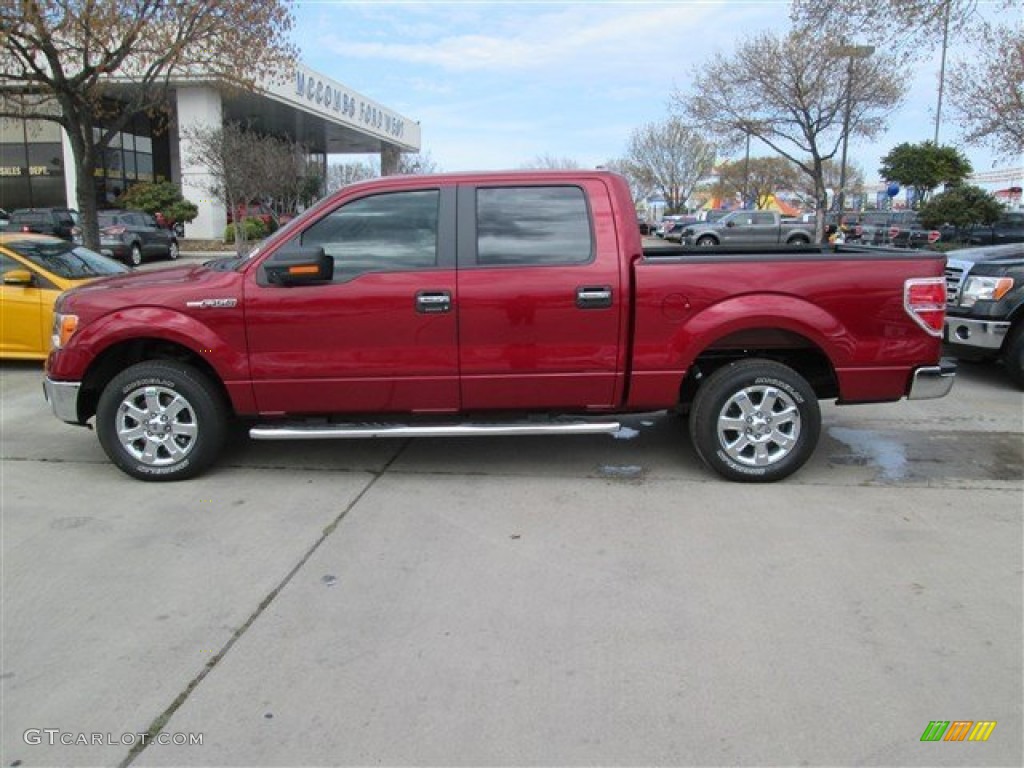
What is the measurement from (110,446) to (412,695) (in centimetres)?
324

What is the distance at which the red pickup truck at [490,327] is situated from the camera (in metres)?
5.00

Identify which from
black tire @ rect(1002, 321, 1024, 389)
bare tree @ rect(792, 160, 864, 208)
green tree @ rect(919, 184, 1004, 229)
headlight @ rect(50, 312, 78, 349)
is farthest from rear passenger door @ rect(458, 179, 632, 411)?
bare tree @ rect(792, 160, 864, 208)

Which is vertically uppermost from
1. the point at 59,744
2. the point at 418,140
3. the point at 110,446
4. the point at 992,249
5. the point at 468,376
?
the point at 418,140

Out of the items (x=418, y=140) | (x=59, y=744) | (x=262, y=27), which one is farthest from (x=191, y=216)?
(x=59, y=744)

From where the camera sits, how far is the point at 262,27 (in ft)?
41.7

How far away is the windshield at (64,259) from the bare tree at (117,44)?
3.26 meters

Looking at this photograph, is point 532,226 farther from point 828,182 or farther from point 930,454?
point 828,182

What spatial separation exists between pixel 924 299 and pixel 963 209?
A: 92.0 feet

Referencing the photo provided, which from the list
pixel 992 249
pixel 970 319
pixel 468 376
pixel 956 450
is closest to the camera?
pixel 468 376

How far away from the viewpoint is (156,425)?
5207mm

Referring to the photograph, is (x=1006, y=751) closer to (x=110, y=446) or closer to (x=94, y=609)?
(x=94, y=609)

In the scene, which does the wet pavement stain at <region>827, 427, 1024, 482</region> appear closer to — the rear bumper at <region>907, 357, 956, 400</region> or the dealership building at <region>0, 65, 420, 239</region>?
the rear bumper at <region>907, 357, 956, 400</region>

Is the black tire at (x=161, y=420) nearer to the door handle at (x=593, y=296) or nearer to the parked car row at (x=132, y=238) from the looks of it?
the door handle at (x=593, y=296)

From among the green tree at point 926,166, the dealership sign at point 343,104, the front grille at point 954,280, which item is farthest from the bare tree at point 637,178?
the front grille at point 954,280
